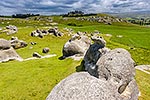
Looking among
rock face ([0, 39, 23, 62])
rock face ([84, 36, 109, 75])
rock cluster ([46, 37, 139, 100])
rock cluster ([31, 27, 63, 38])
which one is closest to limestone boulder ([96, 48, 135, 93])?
rock cluster ([46, 37, 139, 100])

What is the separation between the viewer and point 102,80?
21.8m

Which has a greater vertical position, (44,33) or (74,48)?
(74,48)

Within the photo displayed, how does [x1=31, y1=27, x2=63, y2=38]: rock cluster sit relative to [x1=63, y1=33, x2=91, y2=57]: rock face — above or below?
below

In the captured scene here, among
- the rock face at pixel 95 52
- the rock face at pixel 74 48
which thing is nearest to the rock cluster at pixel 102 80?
the rock face at pixel 95 52

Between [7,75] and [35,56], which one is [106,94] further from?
[35,56]

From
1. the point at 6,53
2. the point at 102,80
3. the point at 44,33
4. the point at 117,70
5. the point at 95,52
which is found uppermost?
the point at 102,80

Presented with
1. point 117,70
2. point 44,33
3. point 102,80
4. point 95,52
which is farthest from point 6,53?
point 102,80

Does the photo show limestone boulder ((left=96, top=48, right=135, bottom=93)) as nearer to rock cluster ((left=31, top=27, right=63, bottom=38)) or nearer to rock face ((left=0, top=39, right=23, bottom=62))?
rock face ((left=0, top=39, right=23, bottom=62))

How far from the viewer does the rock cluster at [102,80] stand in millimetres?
20359

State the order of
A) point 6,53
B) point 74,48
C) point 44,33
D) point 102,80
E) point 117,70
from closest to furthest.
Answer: point 102,80, point 117,70, point 74,48, point 6,53, point 44,33

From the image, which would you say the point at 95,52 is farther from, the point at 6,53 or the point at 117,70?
the point at 6,53

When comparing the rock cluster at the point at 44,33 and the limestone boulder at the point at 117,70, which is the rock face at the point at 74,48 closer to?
the limestone boulder at the point at 117,70

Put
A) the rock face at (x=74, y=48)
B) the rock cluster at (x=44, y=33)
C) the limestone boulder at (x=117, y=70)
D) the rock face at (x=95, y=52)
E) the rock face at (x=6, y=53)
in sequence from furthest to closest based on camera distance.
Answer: the rock cluster at (x=44, y=33)
the rock face at (x=6, y=53)
the rock face at (x=74, y=48)
the rock face at (x=95, y=52)
the limestone boulder at (x=117, y=70)

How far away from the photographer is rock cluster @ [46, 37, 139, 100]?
20359 mm
